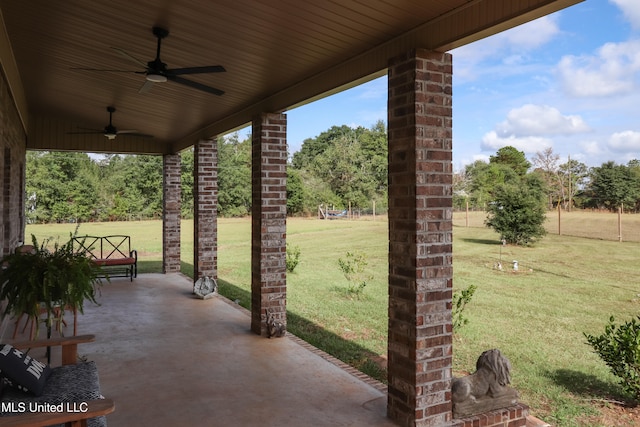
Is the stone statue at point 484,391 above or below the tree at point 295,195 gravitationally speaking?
below

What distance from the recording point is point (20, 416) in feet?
6.73

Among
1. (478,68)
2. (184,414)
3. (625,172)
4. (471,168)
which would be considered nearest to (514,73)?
(478,68)

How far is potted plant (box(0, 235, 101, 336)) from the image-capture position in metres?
3.72

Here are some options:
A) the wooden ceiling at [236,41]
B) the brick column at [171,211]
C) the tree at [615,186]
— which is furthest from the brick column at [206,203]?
the tree at [615,186]

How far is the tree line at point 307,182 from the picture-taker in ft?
77.9

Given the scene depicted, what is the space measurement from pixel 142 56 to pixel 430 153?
303 cm

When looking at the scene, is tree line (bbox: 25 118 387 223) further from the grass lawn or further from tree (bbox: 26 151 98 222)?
the grass lawn

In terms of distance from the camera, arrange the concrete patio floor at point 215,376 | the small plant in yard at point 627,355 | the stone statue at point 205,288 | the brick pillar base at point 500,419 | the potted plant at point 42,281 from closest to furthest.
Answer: the brick pillar base at point 500,419, the concrete patio floor at point 215,376, the potted plant at point 42,281, the small plant in yard at point 627,355, the stone statue at point 205,288

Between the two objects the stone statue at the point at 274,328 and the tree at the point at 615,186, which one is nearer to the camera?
the stone statue at the point at 274,328

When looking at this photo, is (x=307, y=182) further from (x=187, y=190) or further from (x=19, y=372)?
(x=19, y=372)

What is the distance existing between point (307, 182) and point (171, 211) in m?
22.2

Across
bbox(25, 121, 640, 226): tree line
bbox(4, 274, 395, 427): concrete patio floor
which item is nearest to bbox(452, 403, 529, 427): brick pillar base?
bbox(4, 274, 395, 427): concrete patio floor

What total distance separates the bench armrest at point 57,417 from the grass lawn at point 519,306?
3014 millimetres

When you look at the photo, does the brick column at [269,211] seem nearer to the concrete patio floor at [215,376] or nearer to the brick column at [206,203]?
the concrete patio floor at [215,376]
